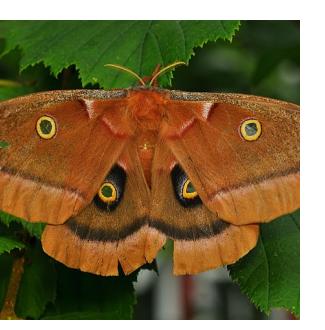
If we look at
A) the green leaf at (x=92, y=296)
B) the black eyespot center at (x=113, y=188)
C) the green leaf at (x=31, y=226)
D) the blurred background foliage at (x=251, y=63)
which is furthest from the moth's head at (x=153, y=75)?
the blurred background foliage at (x=251, y=63)

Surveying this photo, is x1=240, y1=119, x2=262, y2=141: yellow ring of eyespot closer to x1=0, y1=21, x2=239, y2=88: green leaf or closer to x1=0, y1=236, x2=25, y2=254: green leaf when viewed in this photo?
x1=0, y1=21, x2=239, y2=88: green leaf

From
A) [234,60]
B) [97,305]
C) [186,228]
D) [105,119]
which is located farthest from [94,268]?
[234,60]

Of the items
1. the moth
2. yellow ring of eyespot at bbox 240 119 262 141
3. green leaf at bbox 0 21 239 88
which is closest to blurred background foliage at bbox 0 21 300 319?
green leaf at bbox 0 21 239 88

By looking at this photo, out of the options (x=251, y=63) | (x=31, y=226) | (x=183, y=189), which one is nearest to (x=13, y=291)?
(x=31, y=226)

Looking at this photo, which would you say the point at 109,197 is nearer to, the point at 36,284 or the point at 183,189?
the point at 183,189

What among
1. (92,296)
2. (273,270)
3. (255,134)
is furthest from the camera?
(92,296)

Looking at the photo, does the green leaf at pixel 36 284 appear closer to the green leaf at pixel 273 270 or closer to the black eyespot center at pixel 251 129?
the green leaf at pixel 273 270
